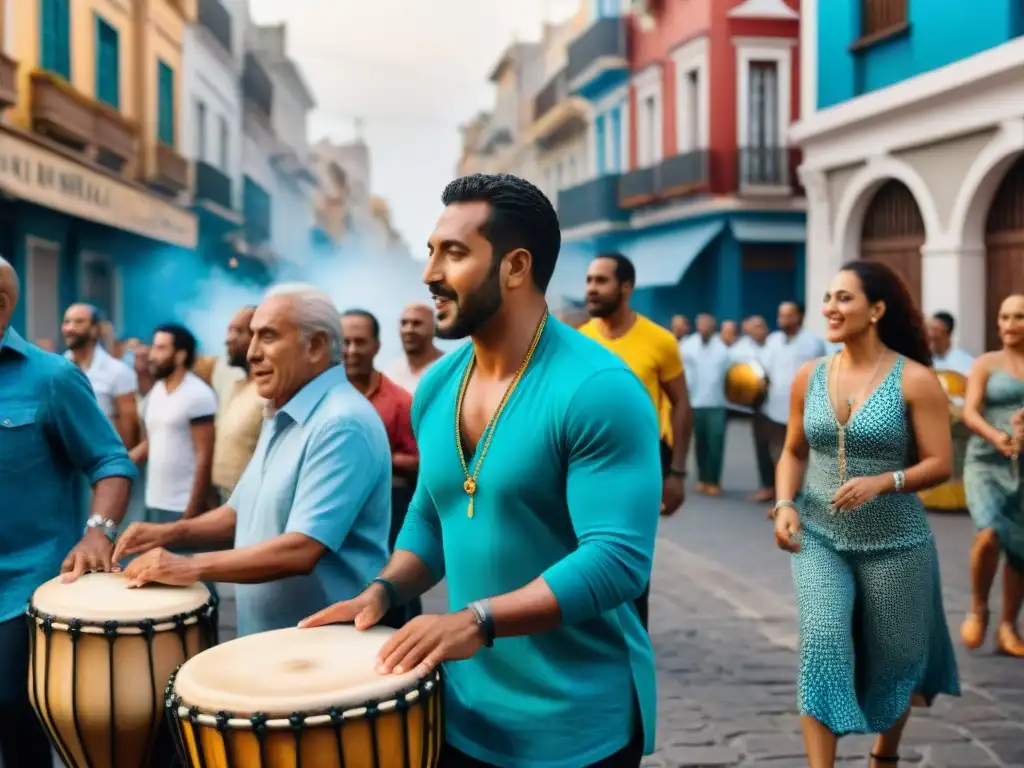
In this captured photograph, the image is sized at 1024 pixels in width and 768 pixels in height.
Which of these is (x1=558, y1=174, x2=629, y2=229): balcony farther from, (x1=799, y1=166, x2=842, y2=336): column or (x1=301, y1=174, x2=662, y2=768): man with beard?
(x1=301, y1=174, x2=662, y2=768): man with beard

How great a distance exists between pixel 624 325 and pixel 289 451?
10.3 ft

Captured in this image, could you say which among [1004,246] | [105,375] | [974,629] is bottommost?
[974,629]

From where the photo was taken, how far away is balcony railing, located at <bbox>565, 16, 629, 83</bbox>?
31.5m

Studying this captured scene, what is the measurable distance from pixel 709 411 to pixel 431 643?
11.2 meters

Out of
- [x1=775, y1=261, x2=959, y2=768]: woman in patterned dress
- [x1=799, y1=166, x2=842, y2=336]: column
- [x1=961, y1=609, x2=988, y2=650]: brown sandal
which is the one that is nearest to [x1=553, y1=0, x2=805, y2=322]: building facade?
[x1=799, y1=166, x2=842, y2=336]: column

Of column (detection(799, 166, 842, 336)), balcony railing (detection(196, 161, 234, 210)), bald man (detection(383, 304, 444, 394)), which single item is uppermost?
balcony railing (detection(196, 161, 234, 210))

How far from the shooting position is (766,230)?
26016mm

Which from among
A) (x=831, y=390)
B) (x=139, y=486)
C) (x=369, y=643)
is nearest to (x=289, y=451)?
(x=369, y=643)

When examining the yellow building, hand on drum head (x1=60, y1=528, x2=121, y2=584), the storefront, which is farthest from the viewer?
the yellow building

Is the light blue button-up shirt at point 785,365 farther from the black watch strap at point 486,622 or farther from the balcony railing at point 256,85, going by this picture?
the balcony railing at point 256,85

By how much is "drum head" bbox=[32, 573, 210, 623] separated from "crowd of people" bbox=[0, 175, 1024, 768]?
0.18ft

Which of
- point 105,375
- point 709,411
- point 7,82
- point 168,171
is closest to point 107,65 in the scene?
point 168,171

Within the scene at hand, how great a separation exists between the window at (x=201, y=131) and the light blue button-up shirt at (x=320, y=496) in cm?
2692

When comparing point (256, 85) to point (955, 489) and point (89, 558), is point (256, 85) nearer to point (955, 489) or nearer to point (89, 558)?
point (955, 489)
